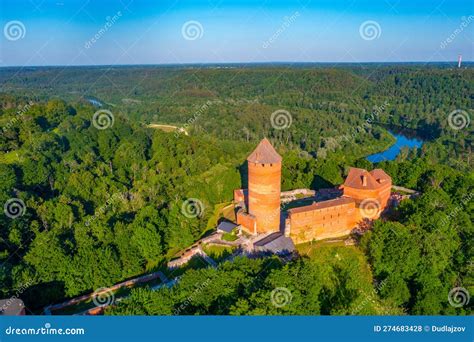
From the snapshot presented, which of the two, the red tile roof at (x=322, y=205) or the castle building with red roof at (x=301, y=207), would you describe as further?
the red tile roof at (x=322, y=205)

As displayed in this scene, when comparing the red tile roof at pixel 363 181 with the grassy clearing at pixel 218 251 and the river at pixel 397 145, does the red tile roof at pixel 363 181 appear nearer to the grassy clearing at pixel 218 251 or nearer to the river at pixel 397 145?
the grassy clearing at pixel 218 251

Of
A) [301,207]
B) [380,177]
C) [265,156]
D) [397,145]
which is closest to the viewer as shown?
[265,156]

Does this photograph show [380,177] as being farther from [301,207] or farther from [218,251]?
[218,251]

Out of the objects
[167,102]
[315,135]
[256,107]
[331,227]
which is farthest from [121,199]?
[167,102]

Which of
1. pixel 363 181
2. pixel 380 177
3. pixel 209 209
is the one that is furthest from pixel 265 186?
pixel 380 177

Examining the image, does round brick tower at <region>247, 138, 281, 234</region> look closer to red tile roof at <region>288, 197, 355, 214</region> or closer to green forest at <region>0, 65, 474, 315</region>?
red tile roof at <region>288, 197, 355, 214</region>

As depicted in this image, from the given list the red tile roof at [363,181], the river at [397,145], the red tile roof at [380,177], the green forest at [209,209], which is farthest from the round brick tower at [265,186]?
the river at [397,145]
